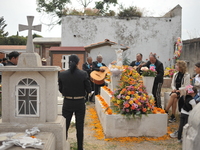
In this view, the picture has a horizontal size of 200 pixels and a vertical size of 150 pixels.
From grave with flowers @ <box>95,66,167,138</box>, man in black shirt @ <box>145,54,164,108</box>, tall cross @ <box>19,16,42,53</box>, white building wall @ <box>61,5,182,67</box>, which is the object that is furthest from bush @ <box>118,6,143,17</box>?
tall cross @ <box>19,16,42,53</box>

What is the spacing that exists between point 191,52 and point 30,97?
43.0ft

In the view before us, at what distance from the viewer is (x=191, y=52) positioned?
569 inches

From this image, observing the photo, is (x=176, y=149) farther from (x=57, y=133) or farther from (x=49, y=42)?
(x=49, y=42)

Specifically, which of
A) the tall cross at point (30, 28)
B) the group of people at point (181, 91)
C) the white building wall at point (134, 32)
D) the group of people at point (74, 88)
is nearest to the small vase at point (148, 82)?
the group of people at point (181, 91)

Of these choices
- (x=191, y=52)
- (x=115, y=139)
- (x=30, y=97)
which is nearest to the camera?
(x=30, y=97)

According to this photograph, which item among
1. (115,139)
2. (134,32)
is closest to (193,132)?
(115,139)

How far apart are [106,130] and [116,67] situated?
66.5 inches

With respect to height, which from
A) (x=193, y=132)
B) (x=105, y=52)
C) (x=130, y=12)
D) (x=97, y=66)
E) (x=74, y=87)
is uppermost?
(x=130, y=12)

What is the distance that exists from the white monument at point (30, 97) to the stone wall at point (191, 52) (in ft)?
38.3

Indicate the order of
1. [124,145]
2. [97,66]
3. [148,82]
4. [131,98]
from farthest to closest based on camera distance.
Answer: [97,66] < [148,82] < [131,98] < [124,145]

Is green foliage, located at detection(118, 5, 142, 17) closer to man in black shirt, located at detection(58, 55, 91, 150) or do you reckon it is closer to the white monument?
man in black shirt, located at detection(58, 55, 91, 150)

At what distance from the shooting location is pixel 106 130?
5.19m

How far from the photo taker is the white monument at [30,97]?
11.7 ft

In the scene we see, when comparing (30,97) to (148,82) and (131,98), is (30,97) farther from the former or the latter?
(148,82)
